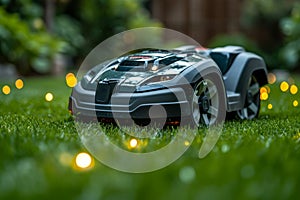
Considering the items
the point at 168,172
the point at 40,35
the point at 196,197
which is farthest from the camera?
the point at 40,35

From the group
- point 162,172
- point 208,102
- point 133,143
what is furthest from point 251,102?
point 162,172

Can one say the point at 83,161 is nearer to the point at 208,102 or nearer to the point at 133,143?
the point at 133,143

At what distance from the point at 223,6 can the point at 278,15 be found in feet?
4.87

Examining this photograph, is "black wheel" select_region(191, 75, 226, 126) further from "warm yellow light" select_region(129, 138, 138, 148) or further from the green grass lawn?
"warm yellow light" select_region(129, 138, 138, 148)

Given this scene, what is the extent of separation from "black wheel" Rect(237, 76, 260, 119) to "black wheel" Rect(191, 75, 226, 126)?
1.49ft

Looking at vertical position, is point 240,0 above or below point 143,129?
above

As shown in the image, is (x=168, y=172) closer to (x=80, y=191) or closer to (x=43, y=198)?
(x=80, y=191)

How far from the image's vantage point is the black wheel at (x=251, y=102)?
4070mm

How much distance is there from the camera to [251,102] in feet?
13.7

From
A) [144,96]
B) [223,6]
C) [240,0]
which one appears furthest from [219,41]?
[144,96]

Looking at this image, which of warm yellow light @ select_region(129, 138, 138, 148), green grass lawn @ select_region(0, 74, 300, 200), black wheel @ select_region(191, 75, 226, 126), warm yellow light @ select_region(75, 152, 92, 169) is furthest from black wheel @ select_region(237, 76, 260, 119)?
warm yellow light @ select_region(75, 152, 92, 169)

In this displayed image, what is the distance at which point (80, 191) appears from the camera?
1710mm

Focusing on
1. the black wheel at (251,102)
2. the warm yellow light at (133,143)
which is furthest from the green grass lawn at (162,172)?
the black wheel at (251,102)

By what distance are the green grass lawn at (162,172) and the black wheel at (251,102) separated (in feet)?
2.64
